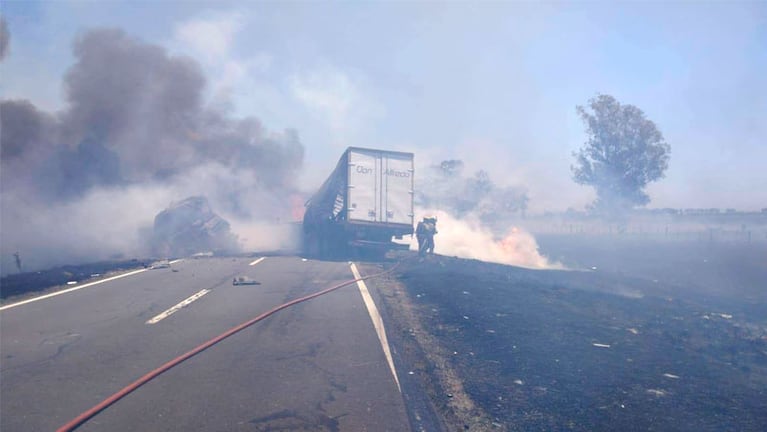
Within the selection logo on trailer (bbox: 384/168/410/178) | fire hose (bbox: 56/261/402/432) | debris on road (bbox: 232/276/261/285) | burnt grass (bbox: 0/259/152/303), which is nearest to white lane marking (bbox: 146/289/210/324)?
debris on road (bbox: 232/276/261/285)

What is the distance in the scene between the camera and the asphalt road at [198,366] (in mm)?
4477

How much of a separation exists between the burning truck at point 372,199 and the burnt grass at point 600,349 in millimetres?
5098

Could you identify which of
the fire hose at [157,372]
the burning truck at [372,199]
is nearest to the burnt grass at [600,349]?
the fire hose at [157,372]

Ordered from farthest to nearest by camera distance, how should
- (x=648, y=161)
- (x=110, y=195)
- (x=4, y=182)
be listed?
(x=648, y=161) → (x=110, y=195) → (x=4, y=182)

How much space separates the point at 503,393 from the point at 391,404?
1.16 metres

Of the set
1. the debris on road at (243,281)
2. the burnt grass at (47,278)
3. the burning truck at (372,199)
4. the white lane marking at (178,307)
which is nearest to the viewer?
the white lane marking at (178,307)

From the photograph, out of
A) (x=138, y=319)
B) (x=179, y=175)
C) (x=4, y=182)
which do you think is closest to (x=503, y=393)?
(x=138, y=319)

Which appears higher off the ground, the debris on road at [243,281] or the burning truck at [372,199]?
the burning truck at [372,199]

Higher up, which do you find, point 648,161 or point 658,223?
point 648,161

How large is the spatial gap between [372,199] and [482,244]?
11.0 m

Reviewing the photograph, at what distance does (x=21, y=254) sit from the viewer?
20156 mm

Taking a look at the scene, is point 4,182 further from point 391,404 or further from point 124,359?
point 391,404

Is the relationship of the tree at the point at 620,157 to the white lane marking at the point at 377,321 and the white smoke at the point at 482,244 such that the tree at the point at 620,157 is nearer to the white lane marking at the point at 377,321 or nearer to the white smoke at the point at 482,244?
the white smoke at the point at 482,244

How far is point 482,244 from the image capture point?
29516mm
